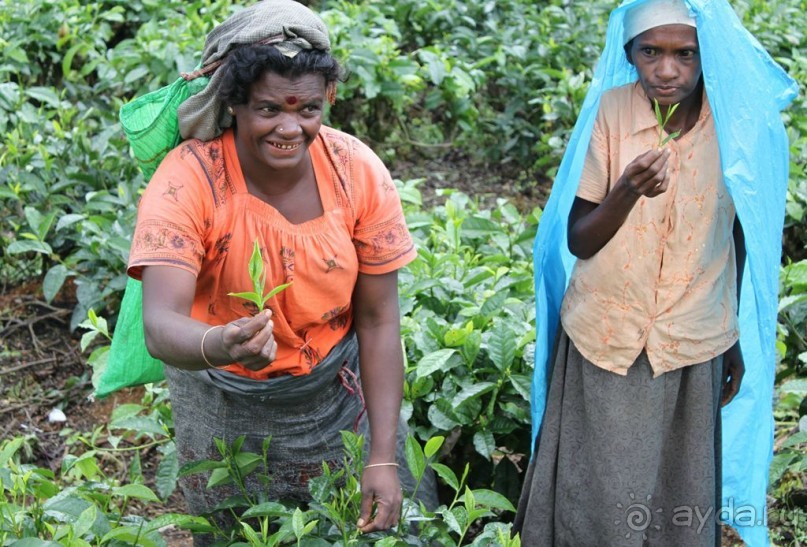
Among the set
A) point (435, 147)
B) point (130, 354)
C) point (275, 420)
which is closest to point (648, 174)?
point (275, 420)

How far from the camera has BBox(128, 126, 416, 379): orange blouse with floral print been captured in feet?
6.72

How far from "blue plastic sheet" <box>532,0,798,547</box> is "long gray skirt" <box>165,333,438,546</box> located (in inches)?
18.4

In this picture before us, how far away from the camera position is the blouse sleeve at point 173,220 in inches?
79.5

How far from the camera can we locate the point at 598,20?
5656mm

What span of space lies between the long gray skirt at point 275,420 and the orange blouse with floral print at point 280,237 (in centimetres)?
4

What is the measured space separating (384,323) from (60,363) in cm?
202

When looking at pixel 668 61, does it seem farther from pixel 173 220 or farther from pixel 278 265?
pixel 173 220

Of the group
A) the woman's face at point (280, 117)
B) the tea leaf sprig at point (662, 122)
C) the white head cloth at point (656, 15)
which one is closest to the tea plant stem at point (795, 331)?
the tea leaf sprig at point (662, 122)

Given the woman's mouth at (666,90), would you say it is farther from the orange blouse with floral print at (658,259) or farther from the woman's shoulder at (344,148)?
the woman's shoulder at (344,148)

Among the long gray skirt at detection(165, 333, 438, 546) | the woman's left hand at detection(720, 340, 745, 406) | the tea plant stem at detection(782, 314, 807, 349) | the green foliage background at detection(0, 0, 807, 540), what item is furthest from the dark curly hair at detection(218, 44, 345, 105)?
the tea plant stem at detection(782, 314, 807, 349)

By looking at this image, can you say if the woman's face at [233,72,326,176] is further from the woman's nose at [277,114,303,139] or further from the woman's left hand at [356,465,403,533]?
the woman's left hand at [356,465,403,533]

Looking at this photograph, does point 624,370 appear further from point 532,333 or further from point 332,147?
point 332,147

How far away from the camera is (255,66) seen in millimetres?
2018

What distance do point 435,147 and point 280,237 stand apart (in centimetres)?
356
